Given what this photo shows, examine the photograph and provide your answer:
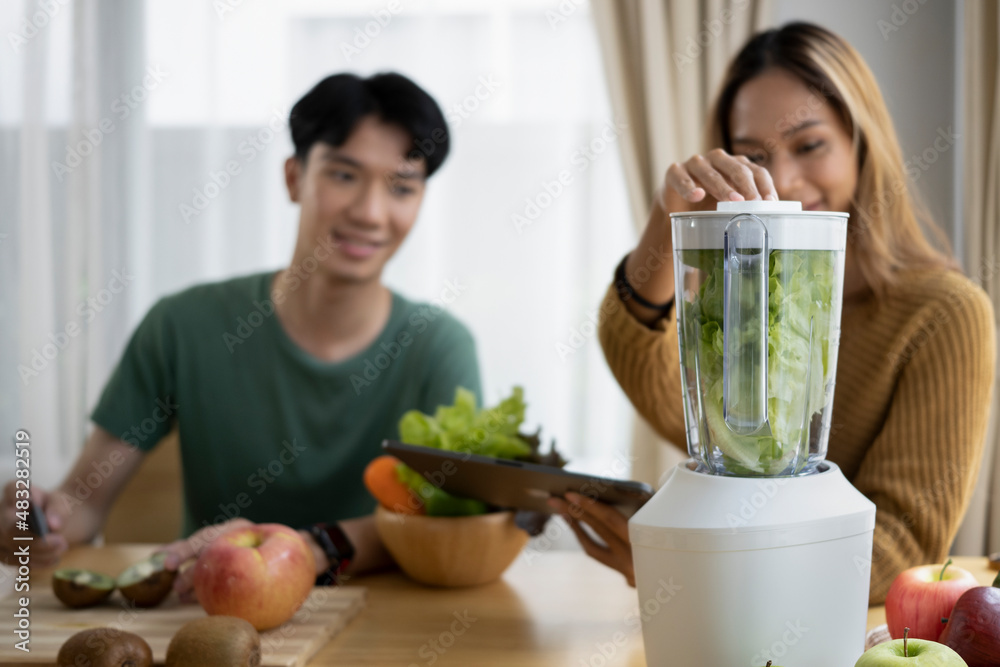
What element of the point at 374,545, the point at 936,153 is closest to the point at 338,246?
the point at 374,545

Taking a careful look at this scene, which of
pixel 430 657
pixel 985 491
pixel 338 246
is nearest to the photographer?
pixel 430 657

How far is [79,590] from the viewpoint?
963 mm

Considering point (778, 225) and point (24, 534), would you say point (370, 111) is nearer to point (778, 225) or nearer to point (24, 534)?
point (24, 534)

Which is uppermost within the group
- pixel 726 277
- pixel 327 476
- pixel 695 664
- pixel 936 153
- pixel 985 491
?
pixel 936 153

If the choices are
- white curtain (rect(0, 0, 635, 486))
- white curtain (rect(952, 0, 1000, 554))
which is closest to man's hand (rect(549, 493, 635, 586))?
white curtain (rect(0, 0, 635, 486))

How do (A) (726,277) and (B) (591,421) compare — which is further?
(B) (591,421)

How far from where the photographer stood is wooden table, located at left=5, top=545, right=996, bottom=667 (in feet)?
2.75

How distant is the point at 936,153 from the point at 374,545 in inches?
74.4

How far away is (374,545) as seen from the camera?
113cm

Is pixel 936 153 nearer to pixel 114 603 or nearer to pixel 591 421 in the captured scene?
pixel 591 421

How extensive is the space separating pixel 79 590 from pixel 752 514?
0.76 metres

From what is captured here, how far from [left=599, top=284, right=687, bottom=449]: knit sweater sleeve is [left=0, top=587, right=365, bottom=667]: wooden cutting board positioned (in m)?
0.47

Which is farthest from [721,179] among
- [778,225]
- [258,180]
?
[258,180]

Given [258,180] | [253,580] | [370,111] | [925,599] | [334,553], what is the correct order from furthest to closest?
[258,180] → [370,111] → [334,553] → [253,580] → [925,599]
